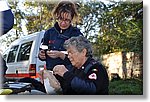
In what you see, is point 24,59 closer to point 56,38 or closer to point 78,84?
point 56,38

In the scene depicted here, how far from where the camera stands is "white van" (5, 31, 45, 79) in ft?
8.29

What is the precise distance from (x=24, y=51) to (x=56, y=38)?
1.21 ft

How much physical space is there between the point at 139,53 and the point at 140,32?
0.74 ft

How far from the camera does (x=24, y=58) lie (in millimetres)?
2547

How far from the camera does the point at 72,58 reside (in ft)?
8.38

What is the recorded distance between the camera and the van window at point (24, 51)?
8.35 feet

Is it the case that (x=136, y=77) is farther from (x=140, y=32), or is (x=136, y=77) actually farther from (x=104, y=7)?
(x=104, y=7)

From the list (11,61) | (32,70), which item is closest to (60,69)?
(32,70)

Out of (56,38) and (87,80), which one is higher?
(56,38)

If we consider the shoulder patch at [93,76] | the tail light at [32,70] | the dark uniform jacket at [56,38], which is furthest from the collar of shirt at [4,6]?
the shoulder patch at [93,76]

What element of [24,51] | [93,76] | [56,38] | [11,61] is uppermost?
[56,38]

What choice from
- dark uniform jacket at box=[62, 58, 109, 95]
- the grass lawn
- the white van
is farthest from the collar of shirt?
the grass lawn

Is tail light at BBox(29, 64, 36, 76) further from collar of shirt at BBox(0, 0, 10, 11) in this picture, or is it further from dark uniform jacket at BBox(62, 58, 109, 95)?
collar of shirt at BBox(0, 0, 10, 11)

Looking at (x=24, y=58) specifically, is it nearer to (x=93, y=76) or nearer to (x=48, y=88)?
(x=48, y=88)
